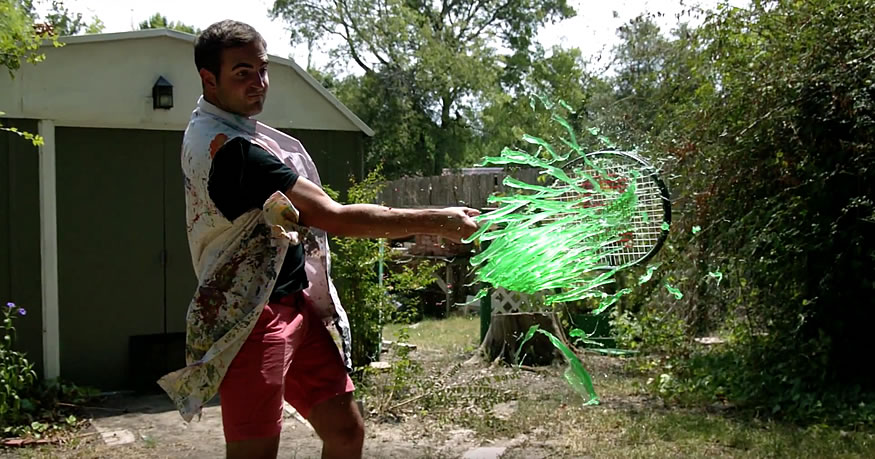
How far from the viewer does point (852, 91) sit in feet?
15.6

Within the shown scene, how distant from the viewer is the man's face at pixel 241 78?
227 centimetres

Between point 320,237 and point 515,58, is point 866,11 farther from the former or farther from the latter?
point 515,58

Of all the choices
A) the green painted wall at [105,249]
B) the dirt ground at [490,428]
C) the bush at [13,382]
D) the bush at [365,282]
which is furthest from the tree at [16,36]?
the bush at [365,282]

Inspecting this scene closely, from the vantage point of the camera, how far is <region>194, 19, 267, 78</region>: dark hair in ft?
7.40

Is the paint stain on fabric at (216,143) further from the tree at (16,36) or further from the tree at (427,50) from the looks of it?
the tree at (427,50)

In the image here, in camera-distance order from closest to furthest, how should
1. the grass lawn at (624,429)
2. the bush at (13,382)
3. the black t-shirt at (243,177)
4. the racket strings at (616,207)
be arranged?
the black t-shirt at (243,177) < the racket strings at (616,207) < the grass lawn at (624,429) < the bush at (13,382)

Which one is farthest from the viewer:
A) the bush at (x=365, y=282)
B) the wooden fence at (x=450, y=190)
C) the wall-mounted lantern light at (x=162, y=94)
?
the wooden fence at (x=450, y=190)

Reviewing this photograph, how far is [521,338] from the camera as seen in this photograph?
6.95 meters

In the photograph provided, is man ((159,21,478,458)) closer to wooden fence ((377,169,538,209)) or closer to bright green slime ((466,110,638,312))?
bright green slime ((466,110,638,312))

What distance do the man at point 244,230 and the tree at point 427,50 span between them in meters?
20.2

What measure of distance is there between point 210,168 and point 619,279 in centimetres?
523

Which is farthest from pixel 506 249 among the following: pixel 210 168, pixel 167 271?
pixel 167 271

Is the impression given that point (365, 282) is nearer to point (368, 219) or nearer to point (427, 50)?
point (368, 219)

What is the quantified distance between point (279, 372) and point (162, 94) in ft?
13.7
